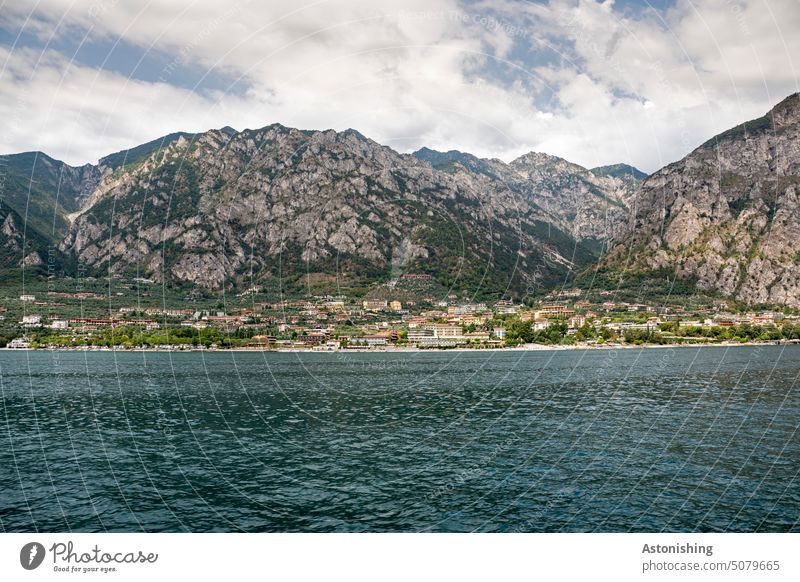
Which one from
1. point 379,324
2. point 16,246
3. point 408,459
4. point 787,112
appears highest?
point 787,112

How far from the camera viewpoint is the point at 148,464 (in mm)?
20609

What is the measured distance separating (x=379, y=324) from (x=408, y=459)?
107554 mm

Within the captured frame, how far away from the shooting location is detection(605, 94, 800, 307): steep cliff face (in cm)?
15850

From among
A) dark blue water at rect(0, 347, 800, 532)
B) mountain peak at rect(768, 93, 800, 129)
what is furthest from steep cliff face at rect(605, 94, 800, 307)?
dark blue water at rect(0, 347, 800, 532)

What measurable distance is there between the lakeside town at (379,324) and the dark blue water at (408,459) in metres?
66.8

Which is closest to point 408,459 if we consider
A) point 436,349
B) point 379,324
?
point 436,349

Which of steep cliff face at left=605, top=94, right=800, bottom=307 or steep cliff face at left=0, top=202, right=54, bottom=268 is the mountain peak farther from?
steep cliff face at left=0, top=202, right=54, bottom=268

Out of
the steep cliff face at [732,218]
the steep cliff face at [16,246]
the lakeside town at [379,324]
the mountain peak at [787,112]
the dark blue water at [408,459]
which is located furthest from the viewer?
the mountain peak at [787,112]

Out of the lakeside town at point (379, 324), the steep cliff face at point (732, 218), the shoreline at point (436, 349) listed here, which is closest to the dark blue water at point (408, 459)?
the shoreline at point (436, 349)

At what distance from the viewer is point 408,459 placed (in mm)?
20703

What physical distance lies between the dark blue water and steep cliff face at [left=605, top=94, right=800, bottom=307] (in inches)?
5351

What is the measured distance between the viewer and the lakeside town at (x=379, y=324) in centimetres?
10750

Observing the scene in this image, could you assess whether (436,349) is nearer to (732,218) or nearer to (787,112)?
(732,218)

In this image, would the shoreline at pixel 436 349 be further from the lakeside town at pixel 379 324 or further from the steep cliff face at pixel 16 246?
the steep cliff face at pixel 16 246
